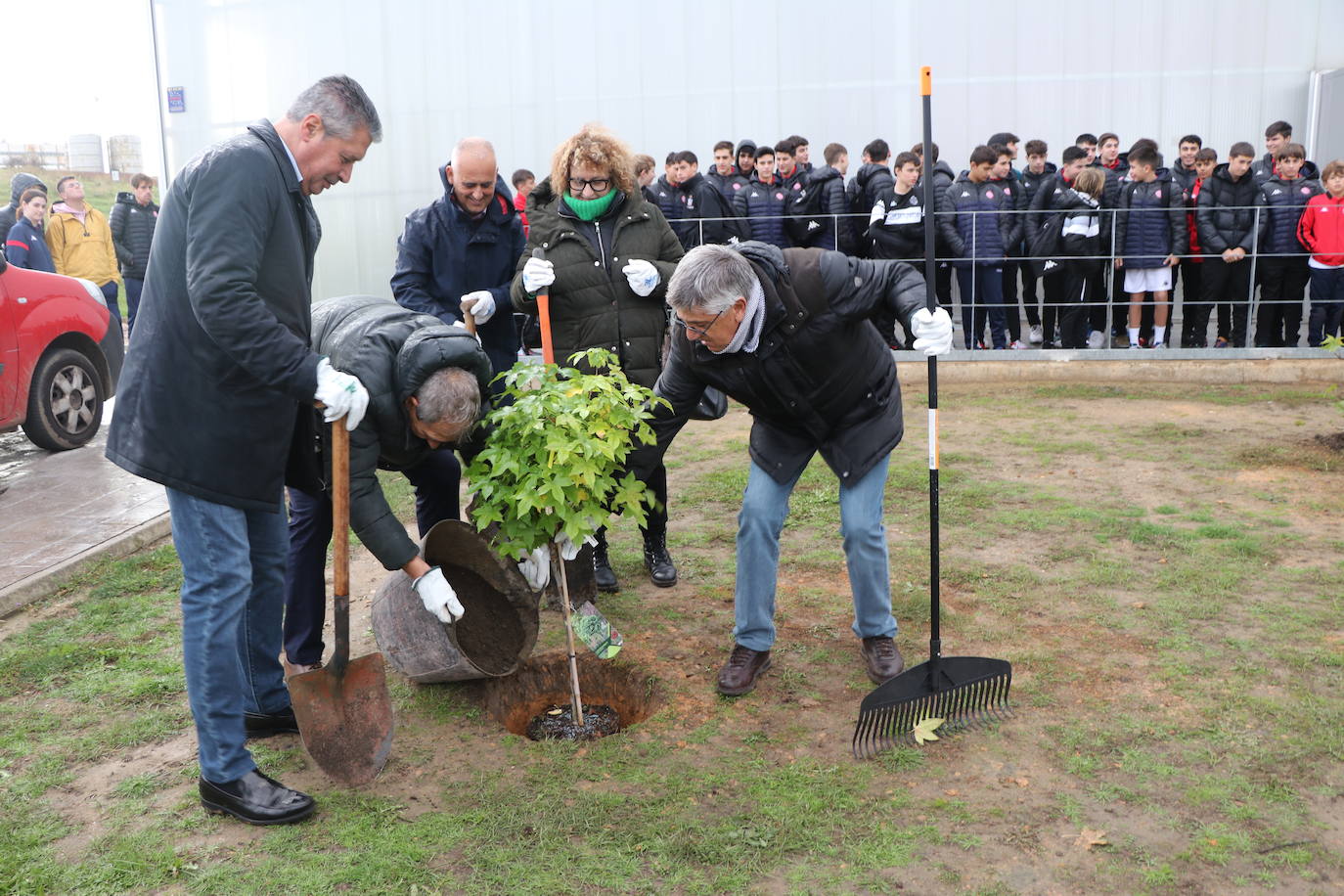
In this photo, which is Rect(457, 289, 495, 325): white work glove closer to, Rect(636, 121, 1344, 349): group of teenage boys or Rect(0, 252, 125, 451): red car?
Rect(0, 252, 125, 451): red car

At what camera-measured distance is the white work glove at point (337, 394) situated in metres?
3.16

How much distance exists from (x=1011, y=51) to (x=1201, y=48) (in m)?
1.97

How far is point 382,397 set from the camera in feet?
11.3

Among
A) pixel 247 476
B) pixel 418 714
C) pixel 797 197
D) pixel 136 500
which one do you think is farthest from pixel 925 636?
pixel 797 197

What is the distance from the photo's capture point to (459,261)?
16.2ft

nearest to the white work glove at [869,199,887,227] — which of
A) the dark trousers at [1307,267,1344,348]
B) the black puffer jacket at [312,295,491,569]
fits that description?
the dark trousers at [1307,267,1344,348]

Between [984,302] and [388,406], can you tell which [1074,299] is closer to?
[984,302]

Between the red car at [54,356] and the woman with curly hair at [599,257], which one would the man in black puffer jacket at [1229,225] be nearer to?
the woman with curly hair at [599,257]

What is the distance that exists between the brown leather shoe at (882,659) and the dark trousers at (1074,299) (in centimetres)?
682

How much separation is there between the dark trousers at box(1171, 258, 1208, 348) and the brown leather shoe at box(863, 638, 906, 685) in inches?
285

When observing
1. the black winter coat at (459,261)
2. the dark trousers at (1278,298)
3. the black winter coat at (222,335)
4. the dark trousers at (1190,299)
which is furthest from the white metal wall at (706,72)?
the black winter coat at (222,335)

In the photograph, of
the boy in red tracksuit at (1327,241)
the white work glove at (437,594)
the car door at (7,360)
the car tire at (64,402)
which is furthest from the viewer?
the boy in red tracksuit at (1327,241)

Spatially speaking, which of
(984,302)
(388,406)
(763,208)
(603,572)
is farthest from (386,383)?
(984,302)

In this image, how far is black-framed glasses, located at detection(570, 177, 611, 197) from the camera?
470cm
